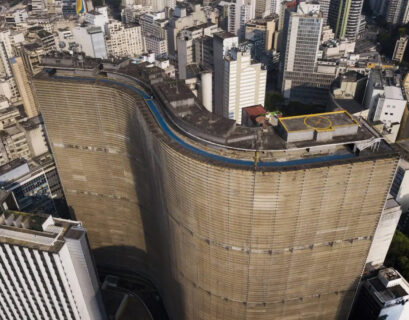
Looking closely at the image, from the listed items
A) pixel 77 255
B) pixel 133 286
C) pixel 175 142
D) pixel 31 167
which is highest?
pixel 175 142

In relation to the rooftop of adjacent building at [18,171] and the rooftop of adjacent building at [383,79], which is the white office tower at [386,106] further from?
the rooftop of adjacent building at [18,171]

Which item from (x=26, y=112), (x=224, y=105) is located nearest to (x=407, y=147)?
(x=224, y=105)

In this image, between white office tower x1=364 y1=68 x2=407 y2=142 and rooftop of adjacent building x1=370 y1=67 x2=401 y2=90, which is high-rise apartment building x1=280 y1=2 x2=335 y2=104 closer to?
rooftop of adjacent building x1=370 y1=67 x2=401 y2=90

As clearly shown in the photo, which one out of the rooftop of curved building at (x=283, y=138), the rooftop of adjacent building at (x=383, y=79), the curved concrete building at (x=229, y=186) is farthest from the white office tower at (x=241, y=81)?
the rooftop of curved building at (x=283, y=138)

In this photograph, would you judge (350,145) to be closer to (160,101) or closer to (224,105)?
(160,101)

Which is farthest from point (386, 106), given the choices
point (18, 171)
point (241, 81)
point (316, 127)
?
point (18, 171)

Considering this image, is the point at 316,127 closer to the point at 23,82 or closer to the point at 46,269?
the point at 46,269

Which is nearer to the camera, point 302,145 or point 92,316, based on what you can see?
point 302,145
